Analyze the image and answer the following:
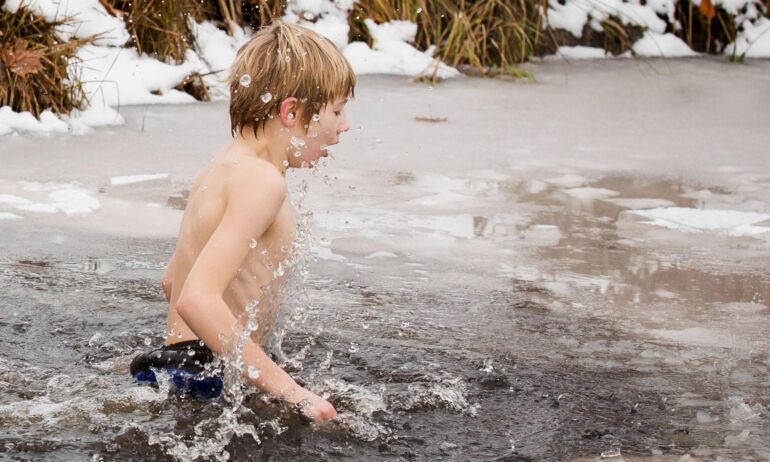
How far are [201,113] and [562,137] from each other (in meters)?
2.01

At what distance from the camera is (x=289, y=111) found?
3.01 meters

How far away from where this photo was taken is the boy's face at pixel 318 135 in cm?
303

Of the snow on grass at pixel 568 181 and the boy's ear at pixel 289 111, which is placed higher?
the boy's ear at pixel 289 111

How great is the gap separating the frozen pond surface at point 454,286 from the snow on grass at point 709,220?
13mm

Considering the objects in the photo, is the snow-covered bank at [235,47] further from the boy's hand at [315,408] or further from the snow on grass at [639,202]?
the boy's hand at [315,408]

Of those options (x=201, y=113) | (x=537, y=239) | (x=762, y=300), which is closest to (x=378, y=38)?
(x=201, y=113)

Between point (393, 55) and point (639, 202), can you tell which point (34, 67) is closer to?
point (393, 55)

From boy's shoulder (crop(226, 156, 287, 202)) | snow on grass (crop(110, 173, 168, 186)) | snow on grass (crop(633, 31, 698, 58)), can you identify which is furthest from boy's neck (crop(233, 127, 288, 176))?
snow on grass (crop(633, 31, 698, 58))

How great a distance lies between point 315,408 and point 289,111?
0.77 metres

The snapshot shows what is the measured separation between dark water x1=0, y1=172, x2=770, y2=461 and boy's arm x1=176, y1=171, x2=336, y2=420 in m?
0.11

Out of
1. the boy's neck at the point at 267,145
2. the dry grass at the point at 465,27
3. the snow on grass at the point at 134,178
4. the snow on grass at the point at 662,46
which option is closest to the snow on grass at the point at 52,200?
the snow on grass at the point at 134,178

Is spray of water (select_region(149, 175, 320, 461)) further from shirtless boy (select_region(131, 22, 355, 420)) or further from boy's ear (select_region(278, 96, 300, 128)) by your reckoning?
boy's ear (select_region(278, 96, 300, 128))

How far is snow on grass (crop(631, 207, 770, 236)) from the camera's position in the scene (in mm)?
4852

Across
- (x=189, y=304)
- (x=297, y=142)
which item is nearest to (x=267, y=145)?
(x=297, y=142)
